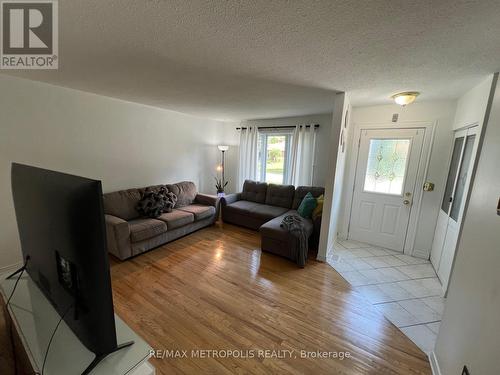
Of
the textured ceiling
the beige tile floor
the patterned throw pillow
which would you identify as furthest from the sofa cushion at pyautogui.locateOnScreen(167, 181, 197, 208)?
the beige tile floor

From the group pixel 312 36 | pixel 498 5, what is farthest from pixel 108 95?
pixel 498 5

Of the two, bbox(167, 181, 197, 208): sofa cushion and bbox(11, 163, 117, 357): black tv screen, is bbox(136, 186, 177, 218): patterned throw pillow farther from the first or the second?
bbox(11, 163, 117, 357): black tv screen

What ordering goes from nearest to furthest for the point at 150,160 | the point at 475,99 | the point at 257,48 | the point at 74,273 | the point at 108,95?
the point at 74,273 → the point at 257,48 → the point at 475,99 → the point at 108,95 → the point at 150,160

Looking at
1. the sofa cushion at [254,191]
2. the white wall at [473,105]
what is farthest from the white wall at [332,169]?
the sofa cushion at [254,191]

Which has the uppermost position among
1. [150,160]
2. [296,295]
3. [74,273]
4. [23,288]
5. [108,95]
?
[108,95]

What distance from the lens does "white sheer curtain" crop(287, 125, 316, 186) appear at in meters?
4.26

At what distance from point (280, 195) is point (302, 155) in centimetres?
98

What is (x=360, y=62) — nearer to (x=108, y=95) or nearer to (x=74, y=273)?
(x=74, y=273)

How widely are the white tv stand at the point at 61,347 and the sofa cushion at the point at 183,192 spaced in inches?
116

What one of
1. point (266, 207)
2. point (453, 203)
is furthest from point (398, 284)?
point (266, 207)

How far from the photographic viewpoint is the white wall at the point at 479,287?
103 centimetres

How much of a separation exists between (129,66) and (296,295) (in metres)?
2.92

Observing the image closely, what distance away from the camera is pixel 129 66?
1.96m

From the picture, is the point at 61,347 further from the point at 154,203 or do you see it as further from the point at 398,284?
the point at 398,284
